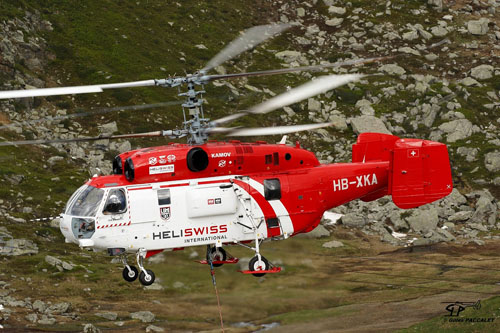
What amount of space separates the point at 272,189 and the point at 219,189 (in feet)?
8.00

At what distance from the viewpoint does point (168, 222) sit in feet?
106

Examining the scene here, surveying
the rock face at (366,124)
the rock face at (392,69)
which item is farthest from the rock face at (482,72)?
the rock face at (366,124)

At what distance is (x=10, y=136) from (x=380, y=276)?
33.8 m

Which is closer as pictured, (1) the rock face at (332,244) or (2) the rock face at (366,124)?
(1) the rock face at (332,244)

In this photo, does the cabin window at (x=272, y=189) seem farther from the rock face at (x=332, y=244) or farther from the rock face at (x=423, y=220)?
the rock face at (x=423, y=220)

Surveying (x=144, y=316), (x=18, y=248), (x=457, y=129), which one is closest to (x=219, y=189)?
(x=144, y=316)

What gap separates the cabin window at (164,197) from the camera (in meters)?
32.3

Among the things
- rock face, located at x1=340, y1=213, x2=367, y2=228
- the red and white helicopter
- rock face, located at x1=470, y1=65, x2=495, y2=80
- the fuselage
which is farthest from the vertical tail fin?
rock face, located at x1=470, y1=65, x2=495, y2=80

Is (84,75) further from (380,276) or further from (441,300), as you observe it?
(441,300)

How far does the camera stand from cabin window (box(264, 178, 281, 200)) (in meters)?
33.8

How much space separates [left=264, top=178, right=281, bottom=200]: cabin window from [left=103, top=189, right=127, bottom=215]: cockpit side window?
20.1 ft

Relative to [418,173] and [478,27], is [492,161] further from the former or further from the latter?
[418,173]

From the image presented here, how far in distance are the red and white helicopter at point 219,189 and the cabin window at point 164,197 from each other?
41 millimetres

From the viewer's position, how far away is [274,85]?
88250mm
